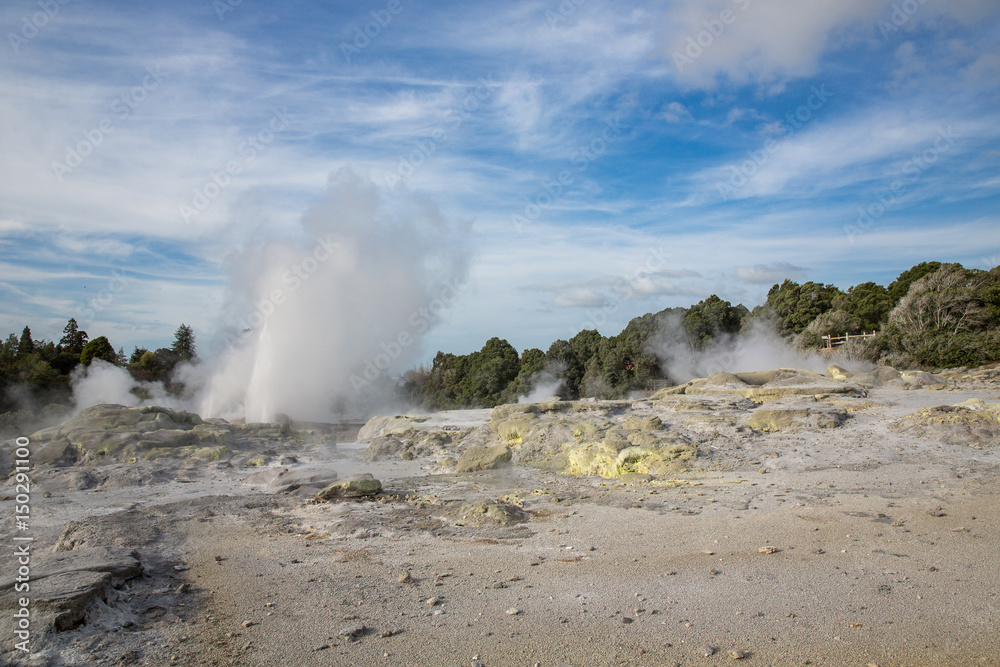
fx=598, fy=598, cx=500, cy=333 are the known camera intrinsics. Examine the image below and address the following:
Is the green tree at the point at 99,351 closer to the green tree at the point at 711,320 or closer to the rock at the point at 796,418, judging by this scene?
the rock at the point at 796,418

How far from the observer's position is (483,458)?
13164mm

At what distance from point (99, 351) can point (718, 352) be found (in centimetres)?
3569

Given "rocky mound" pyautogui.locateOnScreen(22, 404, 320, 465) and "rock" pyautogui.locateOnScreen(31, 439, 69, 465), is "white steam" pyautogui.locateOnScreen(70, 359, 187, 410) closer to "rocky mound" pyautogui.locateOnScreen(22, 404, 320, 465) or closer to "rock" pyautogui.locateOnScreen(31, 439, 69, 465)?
"rocky mound" pyautogui.locateOnScreen(22, 404, 320, 465)

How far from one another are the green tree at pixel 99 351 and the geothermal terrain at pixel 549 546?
774 inches

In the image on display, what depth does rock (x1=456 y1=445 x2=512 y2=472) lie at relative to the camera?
1286 cm

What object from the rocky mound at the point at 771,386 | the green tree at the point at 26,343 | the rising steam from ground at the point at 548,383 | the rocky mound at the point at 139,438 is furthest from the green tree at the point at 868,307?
the green tree at the point at 26,343

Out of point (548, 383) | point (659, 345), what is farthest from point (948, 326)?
point (548, 383)

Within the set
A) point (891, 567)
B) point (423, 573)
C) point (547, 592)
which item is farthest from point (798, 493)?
point (423, 573)

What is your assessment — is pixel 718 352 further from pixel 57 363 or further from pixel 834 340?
pixel 57 363

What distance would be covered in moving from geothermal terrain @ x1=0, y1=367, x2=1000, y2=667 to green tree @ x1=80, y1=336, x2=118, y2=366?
64.5ft

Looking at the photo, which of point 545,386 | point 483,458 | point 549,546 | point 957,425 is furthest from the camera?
point 545,386

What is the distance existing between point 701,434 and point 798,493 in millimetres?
3715

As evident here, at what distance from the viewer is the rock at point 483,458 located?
1286 centimetres
